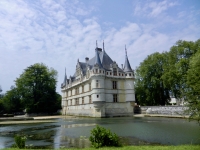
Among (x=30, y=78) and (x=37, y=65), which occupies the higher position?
(x=37, y=65)

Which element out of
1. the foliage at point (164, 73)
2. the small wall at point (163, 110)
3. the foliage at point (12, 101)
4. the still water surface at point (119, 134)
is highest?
the foliage at point (164, 73)

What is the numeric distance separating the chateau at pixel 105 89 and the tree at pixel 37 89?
916 cm

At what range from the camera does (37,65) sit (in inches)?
1881

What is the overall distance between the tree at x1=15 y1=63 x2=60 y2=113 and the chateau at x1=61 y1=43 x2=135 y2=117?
30.0 ft

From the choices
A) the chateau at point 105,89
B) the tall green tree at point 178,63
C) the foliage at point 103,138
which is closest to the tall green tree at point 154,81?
the tall green tree at point 178,63

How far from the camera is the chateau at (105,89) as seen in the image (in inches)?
1347

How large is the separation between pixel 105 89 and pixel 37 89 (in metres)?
19.0

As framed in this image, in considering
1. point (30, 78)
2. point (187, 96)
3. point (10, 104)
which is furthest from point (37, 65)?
point (187, 96)

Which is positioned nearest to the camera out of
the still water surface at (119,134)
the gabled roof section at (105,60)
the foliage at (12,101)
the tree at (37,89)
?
the still water surface at (119,134)

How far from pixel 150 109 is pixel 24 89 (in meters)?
29.3

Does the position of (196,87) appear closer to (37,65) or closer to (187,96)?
(187,96)

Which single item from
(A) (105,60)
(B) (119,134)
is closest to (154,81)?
(A) (105,60)

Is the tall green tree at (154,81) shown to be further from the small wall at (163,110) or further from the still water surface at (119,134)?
the still water surface at (119,134)

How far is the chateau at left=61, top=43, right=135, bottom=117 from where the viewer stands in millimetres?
34219
